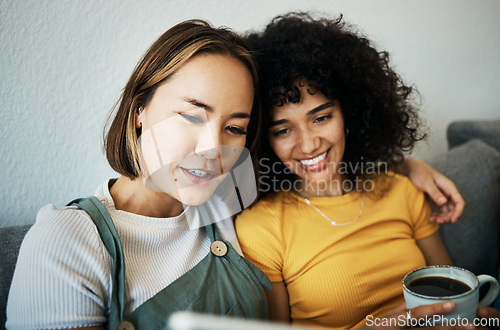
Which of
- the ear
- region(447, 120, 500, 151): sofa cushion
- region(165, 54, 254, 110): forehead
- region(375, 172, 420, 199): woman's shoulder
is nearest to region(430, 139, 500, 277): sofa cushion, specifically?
region(447, 120, 500, 151): sofa cushion

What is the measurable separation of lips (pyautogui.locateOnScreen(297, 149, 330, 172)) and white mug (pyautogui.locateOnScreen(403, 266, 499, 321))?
39cm

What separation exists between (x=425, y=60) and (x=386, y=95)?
607mm

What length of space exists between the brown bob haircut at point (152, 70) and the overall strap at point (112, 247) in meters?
0.12

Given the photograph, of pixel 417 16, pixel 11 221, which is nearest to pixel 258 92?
pixel 11 221

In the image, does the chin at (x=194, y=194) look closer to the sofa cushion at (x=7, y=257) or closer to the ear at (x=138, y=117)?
the ear at (x=138, y=117)

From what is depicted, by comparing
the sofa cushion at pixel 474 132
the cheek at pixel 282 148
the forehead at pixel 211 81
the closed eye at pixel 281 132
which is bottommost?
the sofa cushion at pixel 474 132

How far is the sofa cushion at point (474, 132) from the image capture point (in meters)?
1.61

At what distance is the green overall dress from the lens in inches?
29.2

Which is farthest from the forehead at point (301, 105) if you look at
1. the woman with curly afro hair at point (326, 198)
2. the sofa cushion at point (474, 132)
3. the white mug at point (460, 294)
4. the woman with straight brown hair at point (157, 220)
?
the sofa cushion at point (474, 132)

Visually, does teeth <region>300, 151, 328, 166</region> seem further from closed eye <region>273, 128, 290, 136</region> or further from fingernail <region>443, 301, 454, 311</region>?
fingernail <region>443, 301, 454, 311</region>

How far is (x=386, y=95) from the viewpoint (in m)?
1.19

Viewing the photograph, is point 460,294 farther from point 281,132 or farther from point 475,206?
point 475,206

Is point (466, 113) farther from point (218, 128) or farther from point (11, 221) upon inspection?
point (11, 221)

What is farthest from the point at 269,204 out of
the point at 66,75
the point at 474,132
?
→ the point at 474,132
